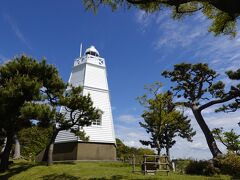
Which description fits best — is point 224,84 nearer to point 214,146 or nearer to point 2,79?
point 214,146

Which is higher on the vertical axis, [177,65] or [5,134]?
[177,65]

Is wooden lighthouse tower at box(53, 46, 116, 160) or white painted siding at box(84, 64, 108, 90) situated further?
white painted siding at box(84, 64, 108, 90)

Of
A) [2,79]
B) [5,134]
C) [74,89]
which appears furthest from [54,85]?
[5,134]

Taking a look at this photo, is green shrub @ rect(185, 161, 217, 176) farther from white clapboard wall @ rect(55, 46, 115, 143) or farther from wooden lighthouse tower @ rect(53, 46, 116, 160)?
white clapboard wall @ rect(55, 46, 115, 143)

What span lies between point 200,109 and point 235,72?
16.0 feet

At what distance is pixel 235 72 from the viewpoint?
19188 millimetres

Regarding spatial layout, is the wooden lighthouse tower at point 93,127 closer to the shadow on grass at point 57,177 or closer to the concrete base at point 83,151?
the concrete base at point 83,151

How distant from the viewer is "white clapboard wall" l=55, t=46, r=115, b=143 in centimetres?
2803

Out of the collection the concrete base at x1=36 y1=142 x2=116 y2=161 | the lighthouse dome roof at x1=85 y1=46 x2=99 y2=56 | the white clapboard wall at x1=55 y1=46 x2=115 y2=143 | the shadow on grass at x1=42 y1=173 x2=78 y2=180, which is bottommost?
the shadow on grass at x1=42 y1=173 x2=78 y2=180

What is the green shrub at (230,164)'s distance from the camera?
1639cm

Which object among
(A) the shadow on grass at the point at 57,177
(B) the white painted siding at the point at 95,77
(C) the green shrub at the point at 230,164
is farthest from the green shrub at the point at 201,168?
(B) the white painted siding at the point at 95,77

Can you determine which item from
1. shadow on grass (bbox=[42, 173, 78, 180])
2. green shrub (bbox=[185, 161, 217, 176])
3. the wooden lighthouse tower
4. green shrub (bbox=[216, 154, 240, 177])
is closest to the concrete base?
the wooden lighthouse tower

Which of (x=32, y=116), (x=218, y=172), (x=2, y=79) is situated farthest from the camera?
(x=2, y=79)

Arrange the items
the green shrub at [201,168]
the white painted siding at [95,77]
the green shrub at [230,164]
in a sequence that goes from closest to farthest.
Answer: the green shrub at [230,164] < the green shrub at [201,168] < the white painted siding at [95,77]
